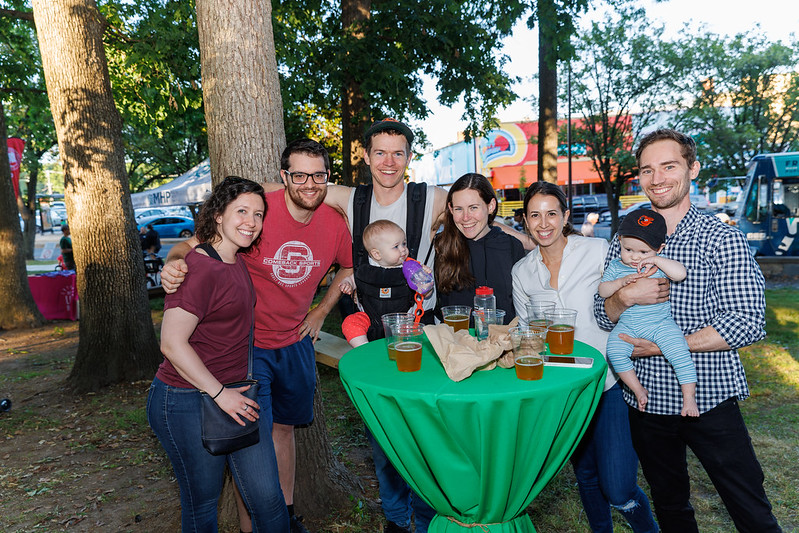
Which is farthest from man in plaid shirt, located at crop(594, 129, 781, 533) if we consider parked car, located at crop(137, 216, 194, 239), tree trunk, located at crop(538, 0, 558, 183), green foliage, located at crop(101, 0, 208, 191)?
parked car, located at crop(137, 216, 194, 239)

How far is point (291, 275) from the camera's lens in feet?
10.3

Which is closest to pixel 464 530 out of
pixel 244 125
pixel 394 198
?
pixel 394 198

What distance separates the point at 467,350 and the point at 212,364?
120 centimetres

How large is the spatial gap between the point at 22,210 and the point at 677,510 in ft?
99.0

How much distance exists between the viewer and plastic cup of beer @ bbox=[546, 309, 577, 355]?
2.43 metres

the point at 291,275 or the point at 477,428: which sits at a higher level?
the point at 291,275

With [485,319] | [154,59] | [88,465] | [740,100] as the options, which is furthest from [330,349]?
[740,100]

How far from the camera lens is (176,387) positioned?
246 centimetres

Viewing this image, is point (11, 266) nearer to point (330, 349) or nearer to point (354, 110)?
point (354, 110)

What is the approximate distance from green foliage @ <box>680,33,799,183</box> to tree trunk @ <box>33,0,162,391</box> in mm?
21469

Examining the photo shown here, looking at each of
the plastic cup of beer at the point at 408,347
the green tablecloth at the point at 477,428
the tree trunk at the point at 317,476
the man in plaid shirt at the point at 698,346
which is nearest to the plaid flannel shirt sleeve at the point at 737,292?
the man in plaid shirt at the point at 698,346

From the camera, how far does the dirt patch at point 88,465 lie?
153 inches

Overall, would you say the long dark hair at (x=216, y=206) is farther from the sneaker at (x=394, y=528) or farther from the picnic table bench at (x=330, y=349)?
the picnic table bench at (x=330, y=349)

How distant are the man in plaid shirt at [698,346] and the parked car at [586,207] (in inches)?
1170
